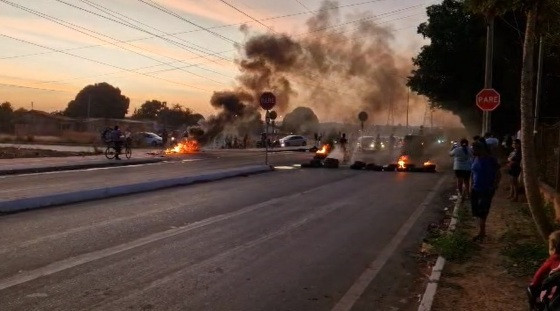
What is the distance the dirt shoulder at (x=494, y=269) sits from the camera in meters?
5.75

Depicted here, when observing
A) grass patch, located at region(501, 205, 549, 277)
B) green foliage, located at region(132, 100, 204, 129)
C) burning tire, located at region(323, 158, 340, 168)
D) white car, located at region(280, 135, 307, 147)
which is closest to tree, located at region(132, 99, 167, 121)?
green foliage, located at region(132, 100, 204, 129)

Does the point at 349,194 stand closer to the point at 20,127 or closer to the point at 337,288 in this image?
the point at 337,288

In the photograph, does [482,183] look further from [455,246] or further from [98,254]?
[98,254]

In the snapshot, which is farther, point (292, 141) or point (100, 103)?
point (100, 103)

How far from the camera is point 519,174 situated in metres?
14.3

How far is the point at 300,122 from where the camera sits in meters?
89.8

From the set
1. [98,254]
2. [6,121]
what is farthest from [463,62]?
[6,121]

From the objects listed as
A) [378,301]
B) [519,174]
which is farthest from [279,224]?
[519,174]

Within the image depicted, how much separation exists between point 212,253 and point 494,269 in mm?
3782

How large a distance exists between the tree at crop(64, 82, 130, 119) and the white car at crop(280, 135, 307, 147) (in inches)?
2097

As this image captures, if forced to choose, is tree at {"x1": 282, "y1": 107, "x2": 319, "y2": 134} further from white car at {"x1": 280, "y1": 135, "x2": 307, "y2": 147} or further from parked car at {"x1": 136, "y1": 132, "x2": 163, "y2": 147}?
parked car at {"x1": 136, "y1": 132, "x2": 163, "y2": 147}

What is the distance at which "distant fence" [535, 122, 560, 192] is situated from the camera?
1220 centimetres

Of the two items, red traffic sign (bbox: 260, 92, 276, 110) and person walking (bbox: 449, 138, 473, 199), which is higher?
red traffic sign (bbox: 260, 92, 276, 110)

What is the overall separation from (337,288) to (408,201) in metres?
7.97
